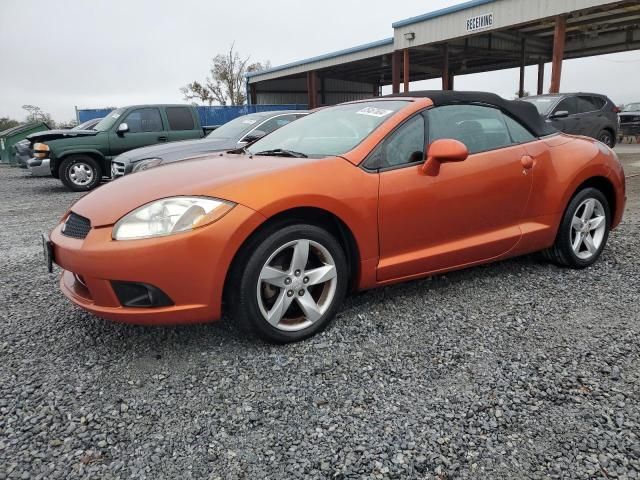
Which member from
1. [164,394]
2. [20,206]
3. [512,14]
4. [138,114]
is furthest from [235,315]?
[512,14]

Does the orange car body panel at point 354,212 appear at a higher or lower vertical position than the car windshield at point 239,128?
lower

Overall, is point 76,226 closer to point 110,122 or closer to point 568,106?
point 110,122

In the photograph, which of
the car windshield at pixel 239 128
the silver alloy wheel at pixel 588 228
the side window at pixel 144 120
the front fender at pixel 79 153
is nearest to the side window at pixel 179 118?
the side window at pixel 144 120

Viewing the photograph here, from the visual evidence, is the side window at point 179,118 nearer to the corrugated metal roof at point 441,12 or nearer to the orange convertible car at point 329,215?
the orange convertible car at point 329,215

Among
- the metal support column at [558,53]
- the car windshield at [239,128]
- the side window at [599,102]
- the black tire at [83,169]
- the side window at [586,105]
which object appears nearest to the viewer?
the car windshield at [239,128]

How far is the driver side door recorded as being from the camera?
9.35 ft

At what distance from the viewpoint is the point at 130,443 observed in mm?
1869

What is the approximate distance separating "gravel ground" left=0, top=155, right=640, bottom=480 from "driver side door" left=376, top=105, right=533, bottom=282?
1.17 feet

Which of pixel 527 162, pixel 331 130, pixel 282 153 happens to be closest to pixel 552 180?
pixel 527 162

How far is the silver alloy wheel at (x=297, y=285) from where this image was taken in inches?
99.2

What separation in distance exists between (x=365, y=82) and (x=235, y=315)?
3663 centimetres

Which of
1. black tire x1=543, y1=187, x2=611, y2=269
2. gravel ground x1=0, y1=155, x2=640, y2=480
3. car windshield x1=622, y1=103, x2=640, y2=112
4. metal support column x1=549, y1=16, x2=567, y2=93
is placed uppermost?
metal support column x1=549, y1=16, x2=567, y2=93

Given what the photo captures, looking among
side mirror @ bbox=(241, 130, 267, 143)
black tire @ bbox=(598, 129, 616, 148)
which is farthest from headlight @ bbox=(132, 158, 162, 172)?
black tire @ bbox=(598, 129, 616, 148)

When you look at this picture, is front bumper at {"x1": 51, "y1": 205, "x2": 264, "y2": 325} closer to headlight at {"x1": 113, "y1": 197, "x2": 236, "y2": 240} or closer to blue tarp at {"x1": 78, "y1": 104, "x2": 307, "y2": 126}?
headlight at {"x1": 113, "y1": 197, "x2": 236, "y2": 240}
